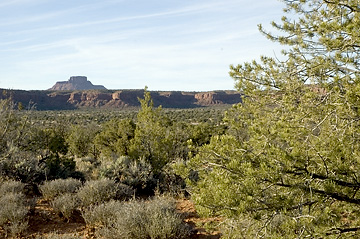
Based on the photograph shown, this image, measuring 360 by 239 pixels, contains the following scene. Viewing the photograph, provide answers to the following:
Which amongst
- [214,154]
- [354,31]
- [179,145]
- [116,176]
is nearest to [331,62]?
[354,31]

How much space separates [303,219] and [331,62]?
6.49 feet

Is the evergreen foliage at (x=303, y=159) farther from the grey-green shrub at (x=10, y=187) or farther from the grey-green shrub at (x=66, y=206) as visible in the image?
the grey-green shrub at (x=10, y=187)

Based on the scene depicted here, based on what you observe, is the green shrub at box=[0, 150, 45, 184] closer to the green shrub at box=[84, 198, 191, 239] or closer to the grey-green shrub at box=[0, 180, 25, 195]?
the grey-green shrub at box=[0, 180, 25, 195]

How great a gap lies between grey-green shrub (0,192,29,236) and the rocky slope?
89184mm

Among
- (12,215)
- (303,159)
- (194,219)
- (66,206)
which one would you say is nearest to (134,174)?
(66,206)

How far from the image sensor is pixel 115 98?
371 ft

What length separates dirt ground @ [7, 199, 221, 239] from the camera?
6.45 metres

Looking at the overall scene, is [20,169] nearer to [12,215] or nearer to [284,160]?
[12,215]

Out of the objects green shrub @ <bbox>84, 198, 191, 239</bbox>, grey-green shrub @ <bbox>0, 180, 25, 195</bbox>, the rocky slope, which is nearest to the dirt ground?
green shrub @ <bbox>84, 198, 191, 239</bbox>

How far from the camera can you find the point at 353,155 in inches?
144

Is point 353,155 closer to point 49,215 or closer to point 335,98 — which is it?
point 335,98

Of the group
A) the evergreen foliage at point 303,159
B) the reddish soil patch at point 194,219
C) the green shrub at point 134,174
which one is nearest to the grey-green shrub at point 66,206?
the green shrub at point 134,174

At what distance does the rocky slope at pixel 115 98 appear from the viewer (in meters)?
97.6

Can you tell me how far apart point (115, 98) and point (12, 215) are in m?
108
